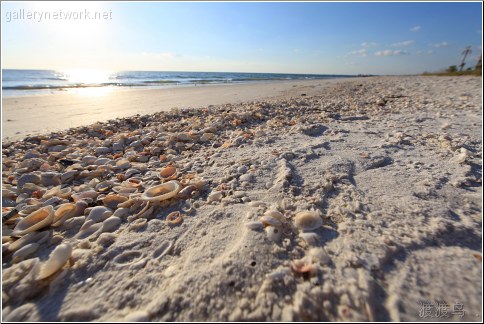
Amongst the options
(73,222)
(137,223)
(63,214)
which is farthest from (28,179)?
(137,223)

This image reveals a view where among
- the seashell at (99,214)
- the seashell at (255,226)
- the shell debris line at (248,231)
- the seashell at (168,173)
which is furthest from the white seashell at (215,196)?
the seashell at (99,214)

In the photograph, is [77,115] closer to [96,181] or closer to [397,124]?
[96,181]

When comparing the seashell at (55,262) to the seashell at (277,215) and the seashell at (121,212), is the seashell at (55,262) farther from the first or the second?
the seashell at (277,215)

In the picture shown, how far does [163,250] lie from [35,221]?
0.93m

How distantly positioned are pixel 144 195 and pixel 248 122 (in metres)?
2.39

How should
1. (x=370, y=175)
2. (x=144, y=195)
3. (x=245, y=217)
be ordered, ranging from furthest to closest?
(x=370, y=175) < (x=144, y=195) < (x=245, y=217)

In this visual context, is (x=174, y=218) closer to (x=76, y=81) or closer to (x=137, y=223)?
(x=137, y=223)

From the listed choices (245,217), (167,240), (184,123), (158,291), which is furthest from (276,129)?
(158,291)

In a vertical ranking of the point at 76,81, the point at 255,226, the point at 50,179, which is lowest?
the point at 76,81

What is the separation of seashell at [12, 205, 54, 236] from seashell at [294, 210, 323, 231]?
151 cm

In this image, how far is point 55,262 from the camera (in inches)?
46.1

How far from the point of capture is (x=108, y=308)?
1.01 m

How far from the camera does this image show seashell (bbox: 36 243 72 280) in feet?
3.74

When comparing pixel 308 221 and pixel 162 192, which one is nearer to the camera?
pixel 308 221
